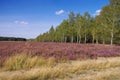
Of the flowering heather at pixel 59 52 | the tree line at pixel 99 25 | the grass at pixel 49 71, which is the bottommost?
the grass at pixel 49 71

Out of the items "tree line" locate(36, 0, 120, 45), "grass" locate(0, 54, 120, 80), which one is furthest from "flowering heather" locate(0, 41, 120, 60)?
"tree line" locate(36, 0, 120, 45)

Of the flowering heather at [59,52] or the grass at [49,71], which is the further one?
the flowering heather at [59,52]

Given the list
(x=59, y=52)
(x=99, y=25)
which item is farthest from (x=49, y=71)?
(x=99, y=25)

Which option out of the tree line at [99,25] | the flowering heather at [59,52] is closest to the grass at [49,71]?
the flowering heather at [59,52]

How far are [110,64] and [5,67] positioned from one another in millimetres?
6656

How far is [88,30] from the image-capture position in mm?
64188

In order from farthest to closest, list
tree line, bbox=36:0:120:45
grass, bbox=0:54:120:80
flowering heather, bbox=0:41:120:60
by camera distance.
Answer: tree line, bbox=36:0:120:45, flowering heather, bbox=0:41:120:60, grass, bbox=0:54:120:80

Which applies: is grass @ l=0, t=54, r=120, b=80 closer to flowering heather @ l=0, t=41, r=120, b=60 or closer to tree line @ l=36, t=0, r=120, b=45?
flowering heather @ l=0, t=41, r=120, b=60

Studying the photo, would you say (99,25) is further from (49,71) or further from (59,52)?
(49,71)

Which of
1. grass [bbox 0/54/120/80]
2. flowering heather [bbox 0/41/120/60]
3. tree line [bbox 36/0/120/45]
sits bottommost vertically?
grass [bbox 0/54/120/80]

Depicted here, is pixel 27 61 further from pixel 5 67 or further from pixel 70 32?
pixel 70 32

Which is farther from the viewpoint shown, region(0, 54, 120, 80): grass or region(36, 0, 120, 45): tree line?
region(36, 0, 120, 45): tree line

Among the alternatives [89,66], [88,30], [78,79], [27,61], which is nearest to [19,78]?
[78,79]

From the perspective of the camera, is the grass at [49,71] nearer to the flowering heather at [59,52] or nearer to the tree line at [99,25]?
the flowering heather at [59,52]
